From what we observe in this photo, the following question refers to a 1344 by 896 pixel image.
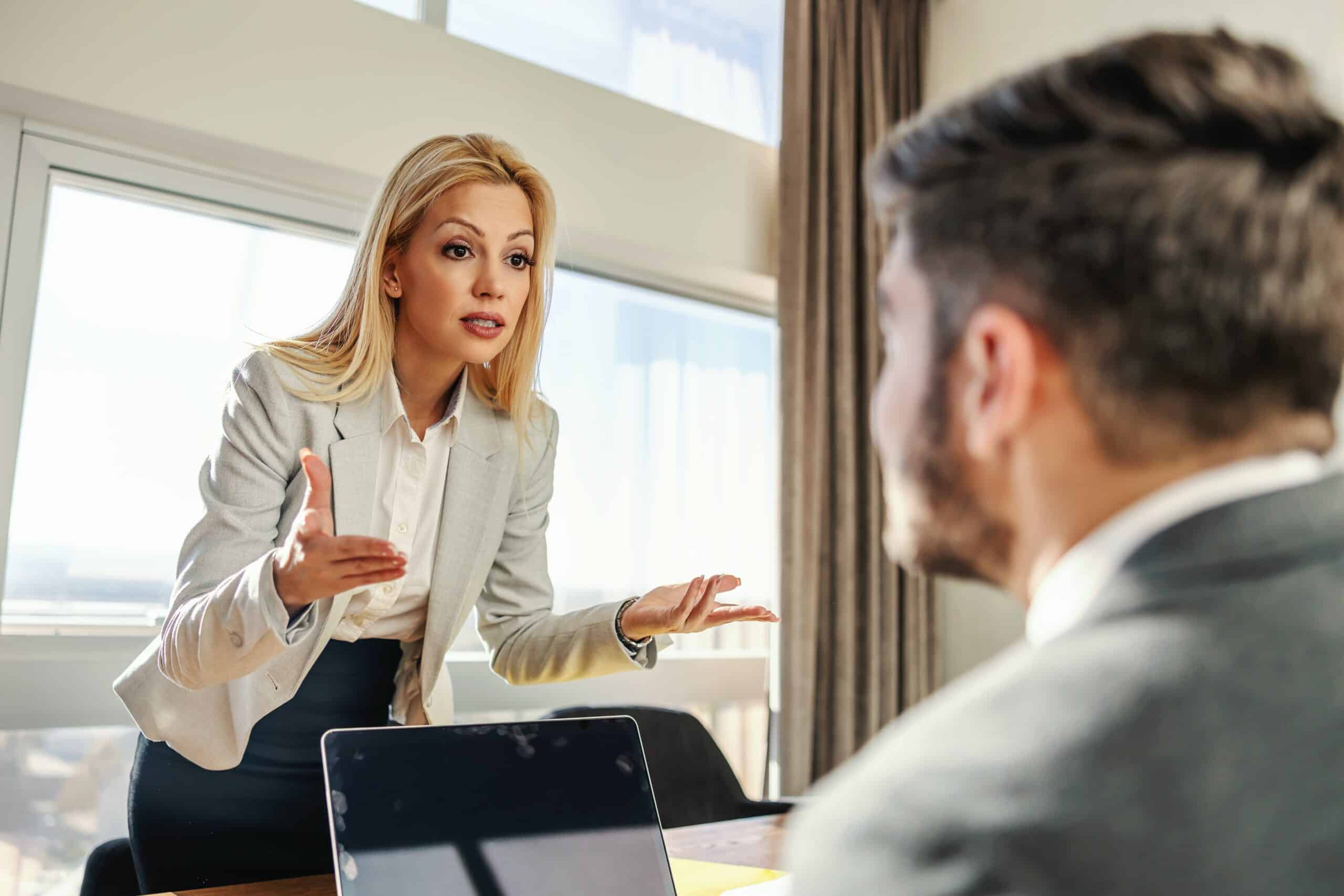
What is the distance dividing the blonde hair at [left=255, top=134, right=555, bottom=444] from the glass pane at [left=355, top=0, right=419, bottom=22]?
113 centimetres

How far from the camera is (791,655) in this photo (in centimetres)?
279

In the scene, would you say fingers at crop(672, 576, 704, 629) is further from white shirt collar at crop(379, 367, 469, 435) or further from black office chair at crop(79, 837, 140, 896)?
black office chair at crop(79, 837, 140, 896)

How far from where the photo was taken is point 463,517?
55.7 inches

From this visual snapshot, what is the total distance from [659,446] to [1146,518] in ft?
8.04

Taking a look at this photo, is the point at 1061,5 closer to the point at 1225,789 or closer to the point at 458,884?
the point at 458,884

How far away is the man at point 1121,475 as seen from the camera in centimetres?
31

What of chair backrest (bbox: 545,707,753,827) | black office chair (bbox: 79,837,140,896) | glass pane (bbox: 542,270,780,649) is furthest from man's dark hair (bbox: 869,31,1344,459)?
glass pane (bbox: 542,270,780,649)

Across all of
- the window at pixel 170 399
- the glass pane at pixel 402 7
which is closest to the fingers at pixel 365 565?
the window at pixel 170 399

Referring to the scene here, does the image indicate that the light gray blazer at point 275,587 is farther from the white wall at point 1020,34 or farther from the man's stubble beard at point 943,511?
the white wall at point 1020,34

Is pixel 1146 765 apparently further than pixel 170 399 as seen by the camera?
No

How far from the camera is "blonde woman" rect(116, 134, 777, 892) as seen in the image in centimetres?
123

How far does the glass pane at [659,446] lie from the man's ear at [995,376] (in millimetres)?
2210

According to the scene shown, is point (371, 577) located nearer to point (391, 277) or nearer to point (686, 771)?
point (391, 277)

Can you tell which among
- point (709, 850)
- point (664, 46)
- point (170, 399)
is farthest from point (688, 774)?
point (664, 46)
